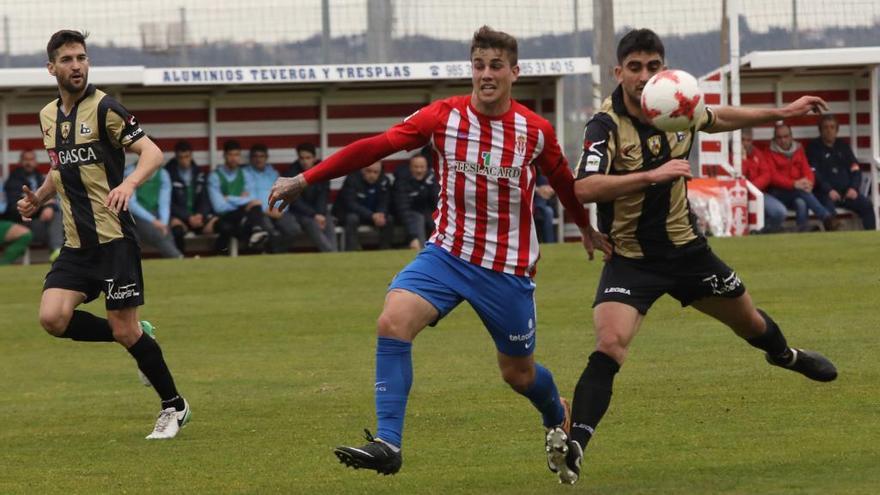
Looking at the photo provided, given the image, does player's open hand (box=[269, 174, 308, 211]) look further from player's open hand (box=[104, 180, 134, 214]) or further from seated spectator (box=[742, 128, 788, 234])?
seated spectator (box=[742, 128, 788, 234])

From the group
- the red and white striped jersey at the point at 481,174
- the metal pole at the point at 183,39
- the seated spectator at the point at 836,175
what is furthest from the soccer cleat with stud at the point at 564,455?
the metal pole at the point at 183,39

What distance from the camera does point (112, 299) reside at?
9.23 metres

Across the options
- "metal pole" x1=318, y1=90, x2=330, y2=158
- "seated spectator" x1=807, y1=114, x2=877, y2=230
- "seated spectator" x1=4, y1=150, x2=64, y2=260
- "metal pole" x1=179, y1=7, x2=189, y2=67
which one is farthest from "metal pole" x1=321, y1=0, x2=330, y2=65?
"seated spectator" x1=807, y1=114, x2=877, y2=230

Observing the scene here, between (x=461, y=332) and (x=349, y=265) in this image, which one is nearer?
(x=461, y=332)

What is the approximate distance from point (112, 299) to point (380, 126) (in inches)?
628

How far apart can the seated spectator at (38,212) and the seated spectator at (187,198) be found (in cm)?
157

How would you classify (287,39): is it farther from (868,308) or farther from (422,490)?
(422,490)

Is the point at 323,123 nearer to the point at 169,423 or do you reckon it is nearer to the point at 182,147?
the point at 182,147

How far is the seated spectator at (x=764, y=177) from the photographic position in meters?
22.3

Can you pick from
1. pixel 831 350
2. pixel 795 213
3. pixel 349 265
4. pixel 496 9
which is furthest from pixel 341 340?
pixel 496 9

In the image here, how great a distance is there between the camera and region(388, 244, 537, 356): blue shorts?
24.2ft

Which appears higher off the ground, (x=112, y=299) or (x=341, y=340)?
(x=112, y=299)

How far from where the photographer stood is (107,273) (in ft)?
30.4

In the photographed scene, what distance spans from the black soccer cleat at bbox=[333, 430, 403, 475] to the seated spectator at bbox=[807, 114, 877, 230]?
17.1 m
